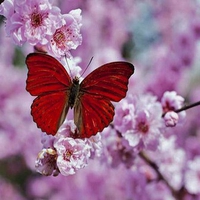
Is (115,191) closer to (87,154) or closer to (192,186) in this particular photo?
(192,186)

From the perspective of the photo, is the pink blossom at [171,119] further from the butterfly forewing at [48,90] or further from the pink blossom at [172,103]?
the butterfly forewing at [48,90]

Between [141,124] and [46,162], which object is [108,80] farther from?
[141,124]

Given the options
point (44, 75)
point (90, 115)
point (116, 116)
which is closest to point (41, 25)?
point (44, 75)

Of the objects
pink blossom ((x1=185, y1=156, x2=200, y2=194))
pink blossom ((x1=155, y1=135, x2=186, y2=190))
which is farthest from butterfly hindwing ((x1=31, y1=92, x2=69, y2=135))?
pink blossom ((x1=185, y1=156, x2=200, y2=194))

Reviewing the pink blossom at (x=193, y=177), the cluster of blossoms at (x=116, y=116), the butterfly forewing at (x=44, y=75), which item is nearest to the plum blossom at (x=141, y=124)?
the cluster of blossoms at (x=116, y=116)

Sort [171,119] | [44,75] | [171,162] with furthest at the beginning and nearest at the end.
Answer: [171,162] < [171,119] < [44,75]

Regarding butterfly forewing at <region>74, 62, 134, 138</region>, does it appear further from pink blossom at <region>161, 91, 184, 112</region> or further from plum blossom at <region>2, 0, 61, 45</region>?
pink blossom at <region>161, 91, 184, 112</region>
